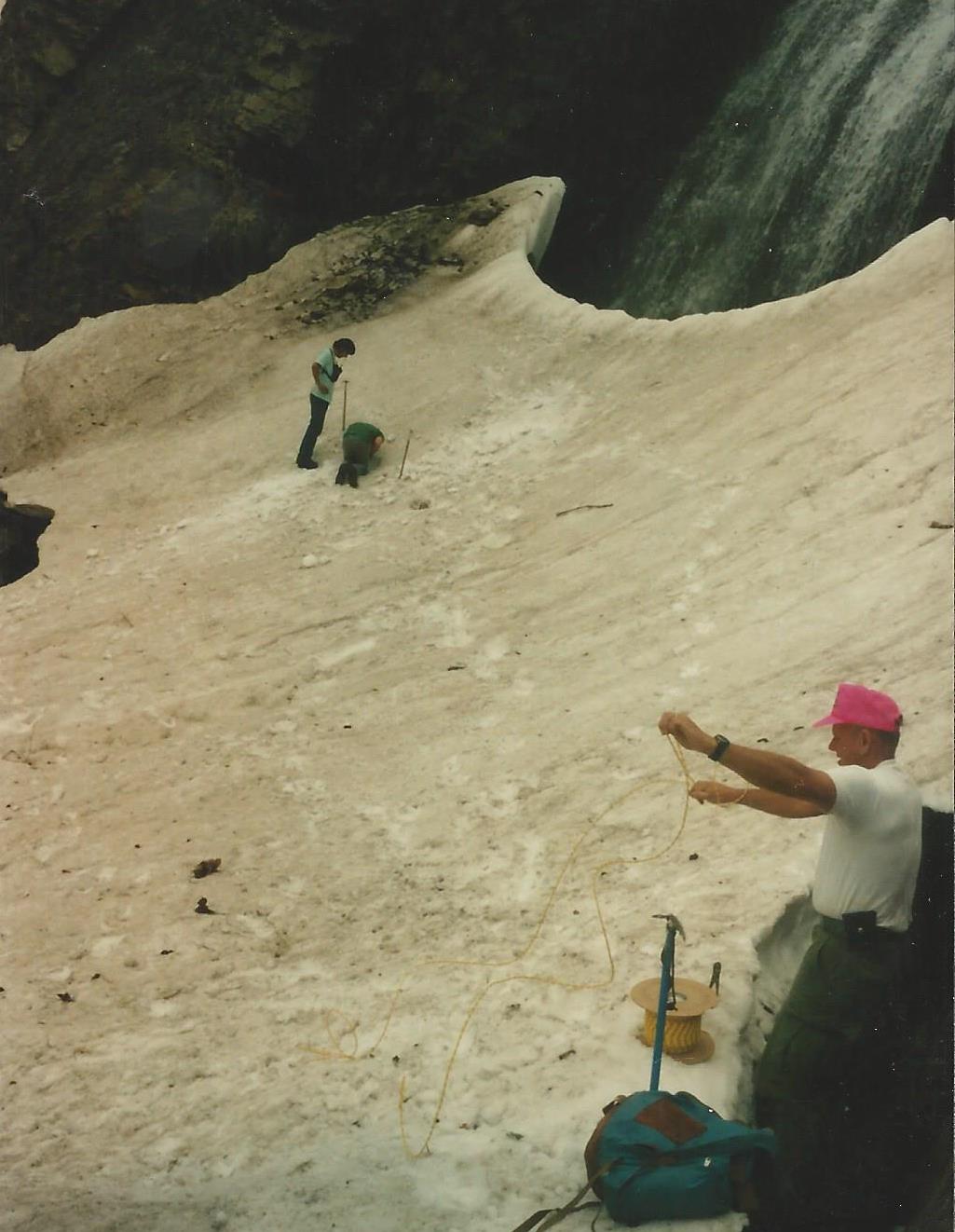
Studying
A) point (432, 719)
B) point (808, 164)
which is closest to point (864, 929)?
point (432, 719)

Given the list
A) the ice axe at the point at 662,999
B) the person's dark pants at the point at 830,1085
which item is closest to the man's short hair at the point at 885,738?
the person's dark pants at the point at 830,1085

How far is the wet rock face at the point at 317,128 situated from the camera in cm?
1429

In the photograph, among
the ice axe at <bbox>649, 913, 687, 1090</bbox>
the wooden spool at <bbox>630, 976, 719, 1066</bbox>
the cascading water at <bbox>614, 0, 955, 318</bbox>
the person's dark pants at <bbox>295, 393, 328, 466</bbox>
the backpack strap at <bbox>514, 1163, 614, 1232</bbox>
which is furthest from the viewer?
the cascading water at <bbox>614, 0, 955, 318</bbox>

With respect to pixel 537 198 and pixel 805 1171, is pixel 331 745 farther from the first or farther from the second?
pixel 537 198

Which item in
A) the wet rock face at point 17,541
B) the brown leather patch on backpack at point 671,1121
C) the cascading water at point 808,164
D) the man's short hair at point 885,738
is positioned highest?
the cascading water at point 808,164

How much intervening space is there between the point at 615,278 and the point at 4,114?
8429 mm

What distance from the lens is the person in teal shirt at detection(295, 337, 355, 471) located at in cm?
1088

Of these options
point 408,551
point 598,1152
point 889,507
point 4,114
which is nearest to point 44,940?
point 598,1152

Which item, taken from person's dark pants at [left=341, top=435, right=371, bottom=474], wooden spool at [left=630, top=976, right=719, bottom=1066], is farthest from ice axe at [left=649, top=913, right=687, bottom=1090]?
person's dark pants at [left=341, top=435, right=371, bottom=474]

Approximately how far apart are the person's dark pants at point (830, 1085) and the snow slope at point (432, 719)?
0.85 ft

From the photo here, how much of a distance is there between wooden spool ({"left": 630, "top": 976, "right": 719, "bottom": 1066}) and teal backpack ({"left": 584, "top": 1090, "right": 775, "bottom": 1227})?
57 centimetres

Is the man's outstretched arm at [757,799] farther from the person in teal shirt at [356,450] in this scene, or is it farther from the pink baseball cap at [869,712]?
the person in teal shirt at [356,450]

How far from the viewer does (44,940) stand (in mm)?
5875

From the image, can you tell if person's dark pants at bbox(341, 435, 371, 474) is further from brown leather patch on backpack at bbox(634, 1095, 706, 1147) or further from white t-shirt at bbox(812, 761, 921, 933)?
brown leather patch on backpack at bbox(634, 1095, 706, 1147)
